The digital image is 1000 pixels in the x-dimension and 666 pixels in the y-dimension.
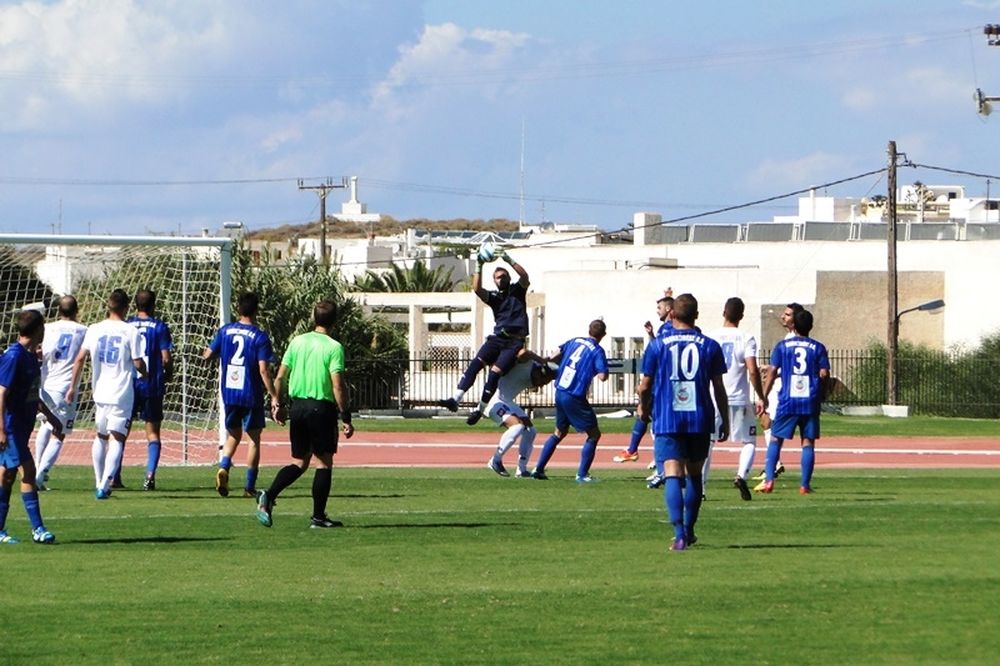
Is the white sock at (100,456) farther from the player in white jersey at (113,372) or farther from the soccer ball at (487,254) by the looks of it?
the soccer ball at (487,254)

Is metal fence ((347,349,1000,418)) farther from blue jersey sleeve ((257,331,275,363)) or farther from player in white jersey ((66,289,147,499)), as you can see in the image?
blue jersey sleeve ((257,331,275,363))

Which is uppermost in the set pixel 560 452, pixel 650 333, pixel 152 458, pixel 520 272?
pixel 520 272

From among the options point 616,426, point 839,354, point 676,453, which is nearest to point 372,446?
point 616,426

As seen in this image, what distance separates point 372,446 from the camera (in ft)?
103

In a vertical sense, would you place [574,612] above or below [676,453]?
below

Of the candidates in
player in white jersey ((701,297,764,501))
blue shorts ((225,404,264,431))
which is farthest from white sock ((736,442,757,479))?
blue shorts ((225,404,264,431))

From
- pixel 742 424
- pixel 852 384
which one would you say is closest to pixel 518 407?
pixel 742 424

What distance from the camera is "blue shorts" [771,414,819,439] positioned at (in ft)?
61.4

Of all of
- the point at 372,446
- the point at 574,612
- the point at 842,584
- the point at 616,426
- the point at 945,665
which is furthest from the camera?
the point at 616,426

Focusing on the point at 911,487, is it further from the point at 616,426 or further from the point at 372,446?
the point at 616,426

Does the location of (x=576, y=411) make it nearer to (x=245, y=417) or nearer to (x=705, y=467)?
(x=705, y=467)

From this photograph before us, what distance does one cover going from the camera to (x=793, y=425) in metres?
19.0

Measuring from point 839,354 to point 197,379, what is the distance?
1199 inches

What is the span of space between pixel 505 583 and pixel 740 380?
22.6 feet
